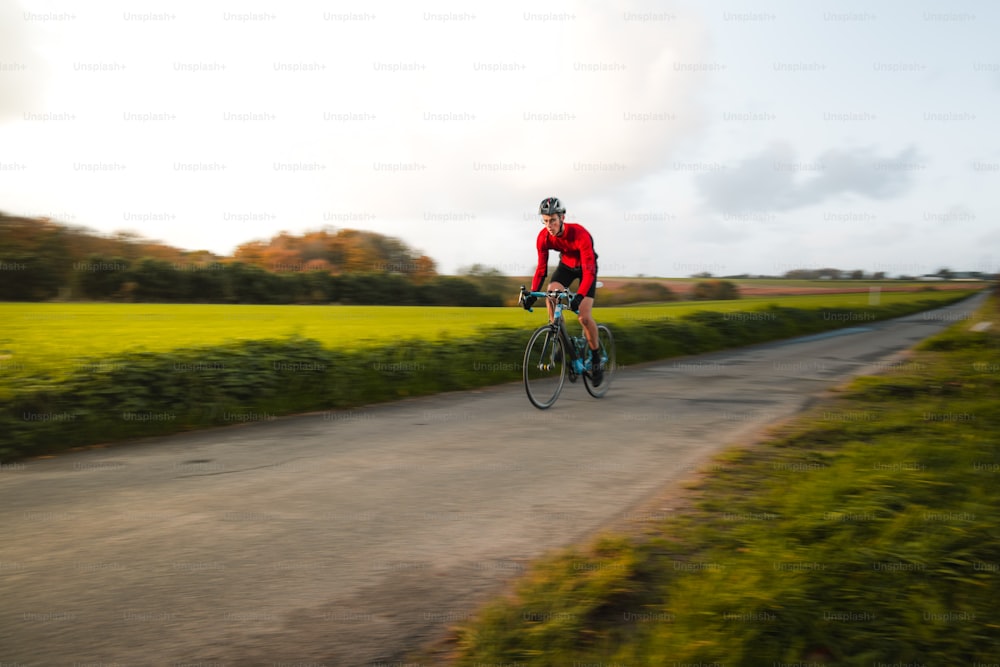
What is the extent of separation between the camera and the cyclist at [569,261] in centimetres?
935

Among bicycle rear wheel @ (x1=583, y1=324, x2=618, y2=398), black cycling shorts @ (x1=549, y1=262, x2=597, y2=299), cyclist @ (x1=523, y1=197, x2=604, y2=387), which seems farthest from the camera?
bicycle rear wheel @ (x1=583, y1=324, x2=618, y2=398)

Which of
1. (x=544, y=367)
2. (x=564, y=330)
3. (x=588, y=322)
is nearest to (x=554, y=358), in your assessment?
(x=544, y=367)

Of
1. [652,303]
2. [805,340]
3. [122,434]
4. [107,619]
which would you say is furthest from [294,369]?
[652,303]

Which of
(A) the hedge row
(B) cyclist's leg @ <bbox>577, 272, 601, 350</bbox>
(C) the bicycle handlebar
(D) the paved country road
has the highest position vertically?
(C) the bicycle handlebar

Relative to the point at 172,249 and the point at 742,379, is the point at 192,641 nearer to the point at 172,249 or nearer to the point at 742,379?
the point at 742,379

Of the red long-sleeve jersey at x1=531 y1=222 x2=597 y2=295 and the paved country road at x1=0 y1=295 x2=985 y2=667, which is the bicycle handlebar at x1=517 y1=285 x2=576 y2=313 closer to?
the red long-sleeve jersey at x1=531 y1=222 x2=597 y2=295

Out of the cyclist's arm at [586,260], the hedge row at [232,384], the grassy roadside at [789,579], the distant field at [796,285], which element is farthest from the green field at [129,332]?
the distant field at [796,285]

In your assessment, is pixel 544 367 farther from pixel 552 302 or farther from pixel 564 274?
pixel 564 274

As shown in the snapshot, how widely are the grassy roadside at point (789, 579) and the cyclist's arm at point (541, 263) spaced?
187 inches

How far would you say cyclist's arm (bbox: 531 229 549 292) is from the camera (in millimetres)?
9859

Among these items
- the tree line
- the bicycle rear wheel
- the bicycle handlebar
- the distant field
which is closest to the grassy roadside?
the bicycle handlebar

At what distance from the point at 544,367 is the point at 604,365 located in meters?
1.37

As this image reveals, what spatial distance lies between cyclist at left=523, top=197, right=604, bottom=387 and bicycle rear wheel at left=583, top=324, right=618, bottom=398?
180 mm

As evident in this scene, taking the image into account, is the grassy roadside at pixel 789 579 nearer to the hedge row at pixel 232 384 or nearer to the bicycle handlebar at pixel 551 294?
the bicycle handlebar at pixel 551 294
